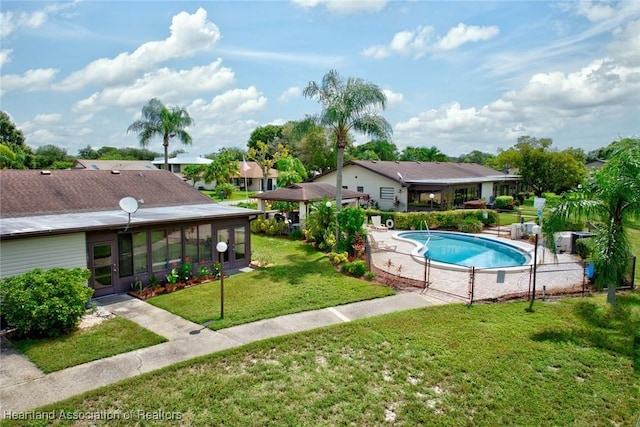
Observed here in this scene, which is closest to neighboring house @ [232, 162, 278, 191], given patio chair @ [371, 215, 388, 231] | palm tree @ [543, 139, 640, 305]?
patio chair @ [371, 215, 388, 231]

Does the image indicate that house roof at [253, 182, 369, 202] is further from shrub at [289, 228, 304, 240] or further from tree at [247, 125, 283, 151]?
tree at [247, 125, 283, 151]

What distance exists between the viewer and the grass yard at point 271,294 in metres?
11.2

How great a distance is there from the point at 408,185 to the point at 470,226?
7.28m

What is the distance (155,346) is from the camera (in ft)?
30.1

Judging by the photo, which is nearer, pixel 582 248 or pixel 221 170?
pixel 582 248

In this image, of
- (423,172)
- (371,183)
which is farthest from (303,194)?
(423,172)

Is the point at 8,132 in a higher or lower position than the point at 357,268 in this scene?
higher

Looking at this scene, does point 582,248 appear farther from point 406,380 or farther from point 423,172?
point 423,172

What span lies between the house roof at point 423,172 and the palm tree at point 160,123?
55.6 ft

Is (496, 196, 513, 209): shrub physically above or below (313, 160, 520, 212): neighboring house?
below

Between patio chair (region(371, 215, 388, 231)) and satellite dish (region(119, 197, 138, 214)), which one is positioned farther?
patio chair (region(371, 215, 388, 231))

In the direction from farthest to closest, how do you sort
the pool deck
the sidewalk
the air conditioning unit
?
the air conditioning unit, the pool deck, the sidewalk

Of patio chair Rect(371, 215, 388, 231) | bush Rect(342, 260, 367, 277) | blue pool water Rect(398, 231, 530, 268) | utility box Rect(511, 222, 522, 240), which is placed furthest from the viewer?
patio chair Rect(371, 215, 388, 231)

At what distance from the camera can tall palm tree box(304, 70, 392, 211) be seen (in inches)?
733
